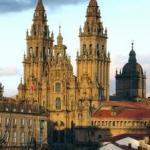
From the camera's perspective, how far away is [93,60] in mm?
160000

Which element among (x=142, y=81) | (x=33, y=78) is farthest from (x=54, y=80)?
(x=142, y=81)

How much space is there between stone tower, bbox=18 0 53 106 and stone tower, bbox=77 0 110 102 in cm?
742

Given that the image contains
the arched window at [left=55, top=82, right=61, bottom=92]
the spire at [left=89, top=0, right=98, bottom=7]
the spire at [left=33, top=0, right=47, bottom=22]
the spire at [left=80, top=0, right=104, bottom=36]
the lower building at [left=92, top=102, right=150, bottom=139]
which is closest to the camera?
the lower building at [left=92, top=102, right=150, bottom=139]

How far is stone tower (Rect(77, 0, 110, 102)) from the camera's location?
6289 inches

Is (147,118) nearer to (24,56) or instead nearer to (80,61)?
(80,61)

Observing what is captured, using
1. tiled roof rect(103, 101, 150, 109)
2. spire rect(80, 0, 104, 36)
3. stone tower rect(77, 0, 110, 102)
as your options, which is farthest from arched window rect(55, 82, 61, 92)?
spire rect(80, 0, 104, 36)

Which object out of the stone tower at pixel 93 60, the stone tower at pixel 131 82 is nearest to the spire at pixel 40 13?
the stone tower at pixel 93 60

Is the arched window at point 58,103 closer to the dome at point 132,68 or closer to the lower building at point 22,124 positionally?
the lower building at point 22,124

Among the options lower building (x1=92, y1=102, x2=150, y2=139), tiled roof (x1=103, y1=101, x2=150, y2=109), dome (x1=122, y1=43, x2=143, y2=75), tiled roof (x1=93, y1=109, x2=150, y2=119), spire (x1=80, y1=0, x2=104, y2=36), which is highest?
spire (x1=80, y1=0, x2=104, y2=36)

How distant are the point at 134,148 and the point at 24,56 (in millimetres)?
47716

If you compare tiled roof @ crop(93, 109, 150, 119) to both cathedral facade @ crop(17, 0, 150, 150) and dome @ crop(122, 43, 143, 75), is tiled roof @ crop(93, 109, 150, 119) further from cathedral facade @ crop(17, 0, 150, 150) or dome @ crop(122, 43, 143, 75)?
dome @ crop(122, 43, 143, 75)

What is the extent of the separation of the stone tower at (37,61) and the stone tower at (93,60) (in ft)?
24.4

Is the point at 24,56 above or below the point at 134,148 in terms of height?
above

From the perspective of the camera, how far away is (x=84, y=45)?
6388 inches
